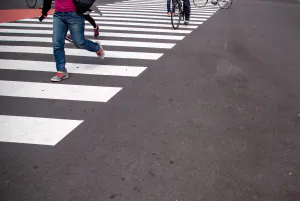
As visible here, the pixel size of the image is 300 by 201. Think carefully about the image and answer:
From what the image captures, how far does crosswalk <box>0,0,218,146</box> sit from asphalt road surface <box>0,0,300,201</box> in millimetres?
25

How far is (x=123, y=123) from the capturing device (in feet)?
11.4

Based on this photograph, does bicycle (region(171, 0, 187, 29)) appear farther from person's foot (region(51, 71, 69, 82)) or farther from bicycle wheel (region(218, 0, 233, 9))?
bicycle wheel (region(218, 0, 233, 9))

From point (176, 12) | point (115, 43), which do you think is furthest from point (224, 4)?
point (115, 43)

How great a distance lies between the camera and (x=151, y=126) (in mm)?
3406

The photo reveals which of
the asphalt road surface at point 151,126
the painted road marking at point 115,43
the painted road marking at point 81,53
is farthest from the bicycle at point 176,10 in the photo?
the painted road marking at point 81,53

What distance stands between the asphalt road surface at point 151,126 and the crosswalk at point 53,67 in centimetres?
3

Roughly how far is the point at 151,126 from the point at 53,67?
308cm

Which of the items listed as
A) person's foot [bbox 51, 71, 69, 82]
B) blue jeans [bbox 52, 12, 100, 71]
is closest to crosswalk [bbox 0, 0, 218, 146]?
person's foot [bbox 51, 71, 69, 82]

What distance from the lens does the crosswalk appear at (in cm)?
343

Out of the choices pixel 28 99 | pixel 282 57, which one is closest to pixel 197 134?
pixel 28 99

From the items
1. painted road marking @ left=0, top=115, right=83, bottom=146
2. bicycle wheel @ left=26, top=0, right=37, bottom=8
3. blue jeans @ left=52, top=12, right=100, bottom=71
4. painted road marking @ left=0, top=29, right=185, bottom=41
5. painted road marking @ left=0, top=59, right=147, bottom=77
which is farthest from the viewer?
bicycle wheel @ left=26, top=0, right=37, bottom=8

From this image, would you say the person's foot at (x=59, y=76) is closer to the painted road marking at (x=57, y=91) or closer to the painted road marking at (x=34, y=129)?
the painted road marking at (x=57, y=91)

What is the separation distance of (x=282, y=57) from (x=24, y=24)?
26.8 ft

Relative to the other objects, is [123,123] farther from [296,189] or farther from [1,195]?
[296,189]
